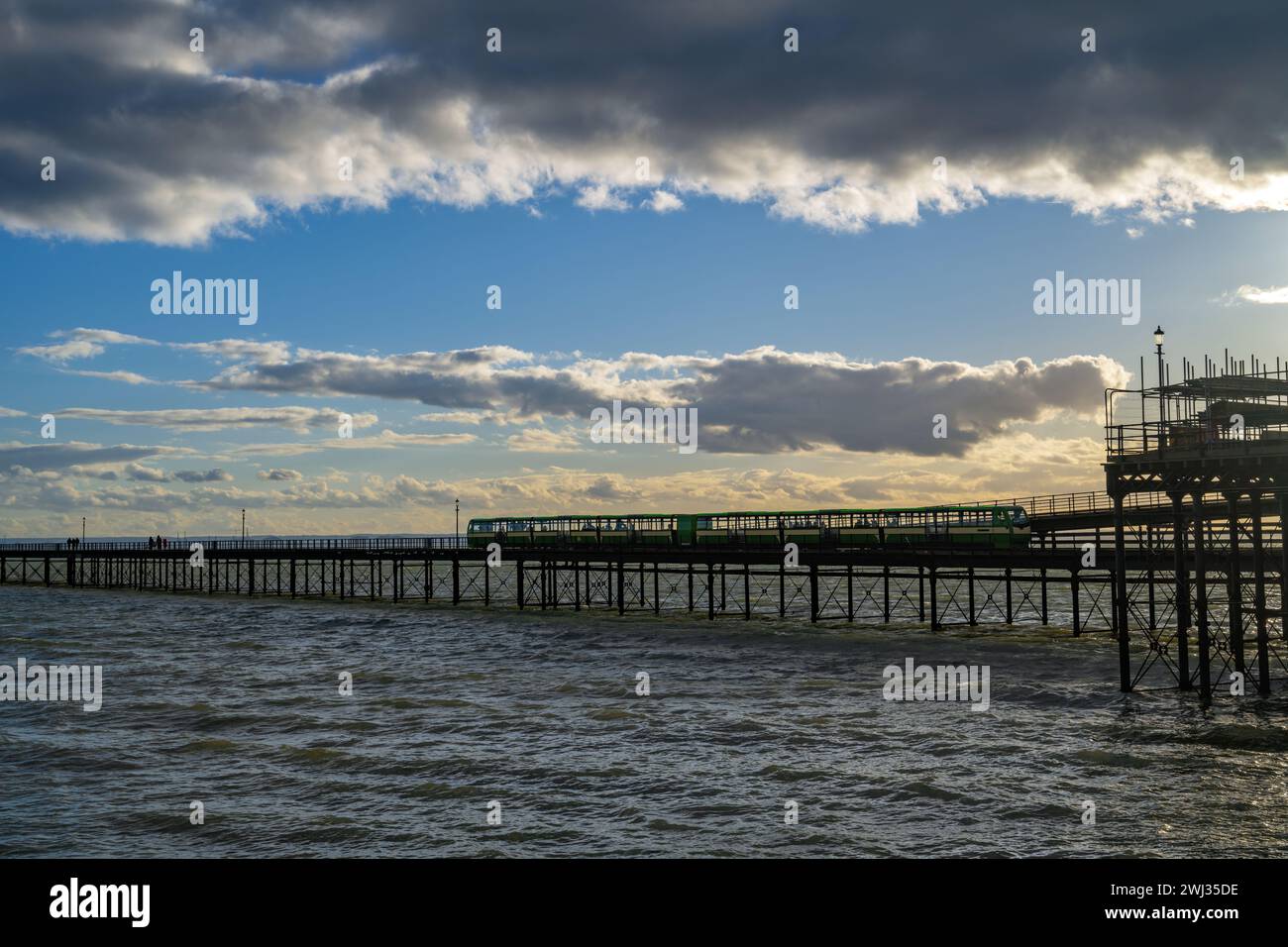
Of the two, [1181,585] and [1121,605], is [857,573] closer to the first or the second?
[1121,605]

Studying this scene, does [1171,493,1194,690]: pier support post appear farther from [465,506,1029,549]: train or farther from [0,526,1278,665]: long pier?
[465,506,1029,549]: train

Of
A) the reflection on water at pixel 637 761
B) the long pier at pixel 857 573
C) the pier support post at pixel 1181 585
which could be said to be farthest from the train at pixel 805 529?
the pier support post at pixel 1181 585

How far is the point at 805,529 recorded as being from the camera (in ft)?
213

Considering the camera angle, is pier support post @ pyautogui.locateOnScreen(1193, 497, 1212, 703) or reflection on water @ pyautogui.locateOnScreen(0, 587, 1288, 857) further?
pier support post @ pyautogui.locateOnScreen(1193, 497, 1212, 703)

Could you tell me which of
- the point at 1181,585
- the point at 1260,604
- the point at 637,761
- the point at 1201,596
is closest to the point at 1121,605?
the point at 1181,585

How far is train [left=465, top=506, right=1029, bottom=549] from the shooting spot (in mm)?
59000

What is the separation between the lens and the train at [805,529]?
59000 mm

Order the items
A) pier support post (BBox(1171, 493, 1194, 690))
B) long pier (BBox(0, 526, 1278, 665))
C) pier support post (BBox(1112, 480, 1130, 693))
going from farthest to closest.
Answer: long pier (BBox(0, 526, 1278, 665)) → pier support post (BBox(1112, 480, 1130, 693)) → pier support post (BBox(1171, 493, 1194, 690))

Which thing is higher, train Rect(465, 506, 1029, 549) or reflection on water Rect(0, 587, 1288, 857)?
train Rect(465, 506, 1029, 549)

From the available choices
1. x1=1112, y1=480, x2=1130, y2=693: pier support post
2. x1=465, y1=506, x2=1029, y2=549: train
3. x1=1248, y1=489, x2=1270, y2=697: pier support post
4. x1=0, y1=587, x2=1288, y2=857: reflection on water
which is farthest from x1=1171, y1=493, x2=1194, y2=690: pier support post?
x1=465, y1=506, x2=1029, y2=549: train

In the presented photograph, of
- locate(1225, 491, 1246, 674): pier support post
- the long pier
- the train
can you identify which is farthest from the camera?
the train
